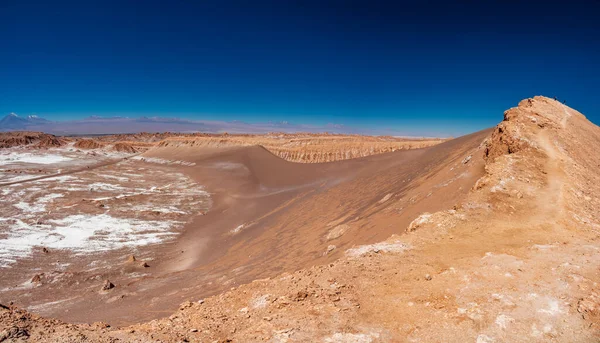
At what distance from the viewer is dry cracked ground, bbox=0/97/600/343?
420 centimetres

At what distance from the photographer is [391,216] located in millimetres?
10805

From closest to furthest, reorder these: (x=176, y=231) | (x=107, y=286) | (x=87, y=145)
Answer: (x=107, y=286) → (x=176, y=231) → (x=87, y=145)

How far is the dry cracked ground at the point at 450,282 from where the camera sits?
4199mm

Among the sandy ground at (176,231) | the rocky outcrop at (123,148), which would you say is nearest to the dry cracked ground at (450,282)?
the sandy ground at (176,231)

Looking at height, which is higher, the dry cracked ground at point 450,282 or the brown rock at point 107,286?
the dry cracked ground at point 450,282

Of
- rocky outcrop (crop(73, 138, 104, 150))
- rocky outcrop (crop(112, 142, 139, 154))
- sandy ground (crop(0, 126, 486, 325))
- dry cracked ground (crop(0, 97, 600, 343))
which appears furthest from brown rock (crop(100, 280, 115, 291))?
rocky outcrop (crop(73, 138, 104, 150))

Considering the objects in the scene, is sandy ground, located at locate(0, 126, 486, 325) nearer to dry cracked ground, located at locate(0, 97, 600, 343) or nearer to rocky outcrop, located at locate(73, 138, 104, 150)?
dry cracked ground, located at locate(0, 97, 600, 343)

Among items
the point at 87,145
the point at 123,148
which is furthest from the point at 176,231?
the point at 87,145

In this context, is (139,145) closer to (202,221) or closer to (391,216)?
(202,221)

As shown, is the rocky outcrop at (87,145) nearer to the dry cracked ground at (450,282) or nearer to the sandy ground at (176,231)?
the sandy ground at (176,231)

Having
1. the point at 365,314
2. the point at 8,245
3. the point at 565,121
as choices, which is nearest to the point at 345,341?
the point at 365,314

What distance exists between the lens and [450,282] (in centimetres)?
519

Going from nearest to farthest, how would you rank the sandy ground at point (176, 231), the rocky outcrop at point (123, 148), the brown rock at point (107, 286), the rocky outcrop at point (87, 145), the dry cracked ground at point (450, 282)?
1. the dry cracked ground at point (450, 282)
2. the sandy ground at point (176, 231)
3. the brown rock at point (107, 286)
4. the rocky outcrop at point (123, 148)
5. the rocky outcrop at point (87, 145)

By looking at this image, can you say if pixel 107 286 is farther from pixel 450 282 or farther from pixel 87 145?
pixel 87 145
